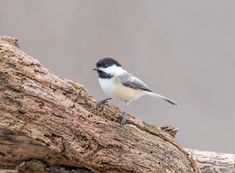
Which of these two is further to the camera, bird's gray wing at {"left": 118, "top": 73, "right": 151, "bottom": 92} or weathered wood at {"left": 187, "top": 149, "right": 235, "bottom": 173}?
weathered wood at {"left": 187, "top": 149, "right": 235, "bottom": 173}

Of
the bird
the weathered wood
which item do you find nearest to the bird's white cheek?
the bird

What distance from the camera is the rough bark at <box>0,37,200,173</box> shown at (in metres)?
1.34

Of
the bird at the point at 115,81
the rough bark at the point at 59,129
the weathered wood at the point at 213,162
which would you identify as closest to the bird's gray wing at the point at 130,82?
the bird at the point at 115,81

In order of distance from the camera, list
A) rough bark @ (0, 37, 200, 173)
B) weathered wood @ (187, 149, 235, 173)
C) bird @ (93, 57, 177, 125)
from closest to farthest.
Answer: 1. rough bark @ (0, 37, 200, 173)
2. bird @ (93, 57, 177, 125)
3. weathered wood @ (187, 149, 235, 173)

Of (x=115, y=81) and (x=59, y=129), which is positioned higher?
(x=115, y=81)

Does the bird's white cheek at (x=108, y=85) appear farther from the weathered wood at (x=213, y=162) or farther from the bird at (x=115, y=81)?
the weathered wood at (x=213, y=162)

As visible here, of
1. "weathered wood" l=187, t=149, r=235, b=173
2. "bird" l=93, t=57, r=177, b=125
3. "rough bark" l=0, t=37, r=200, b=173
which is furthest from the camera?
"weathered wood" l=187, t=149, r=235, b=173

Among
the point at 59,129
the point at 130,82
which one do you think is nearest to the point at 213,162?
the point at 130,82

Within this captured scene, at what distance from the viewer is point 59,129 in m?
1.36

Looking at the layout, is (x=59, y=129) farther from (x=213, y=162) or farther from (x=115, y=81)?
(x=213, y=162)

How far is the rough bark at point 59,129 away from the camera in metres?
1.34

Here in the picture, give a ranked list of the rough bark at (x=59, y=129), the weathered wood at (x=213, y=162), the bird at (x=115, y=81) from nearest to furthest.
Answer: the rough bark at (x=59, y=129) → the bird at (x=115, y=81) → the weathered wood at (x=213, y=162)

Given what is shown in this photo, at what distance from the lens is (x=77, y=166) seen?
1476mm

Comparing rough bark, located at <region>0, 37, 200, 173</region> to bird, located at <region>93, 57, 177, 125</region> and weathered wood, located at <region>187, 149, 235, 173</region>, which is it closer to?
bird, located at <region>93, 57, 177, 125</region>
